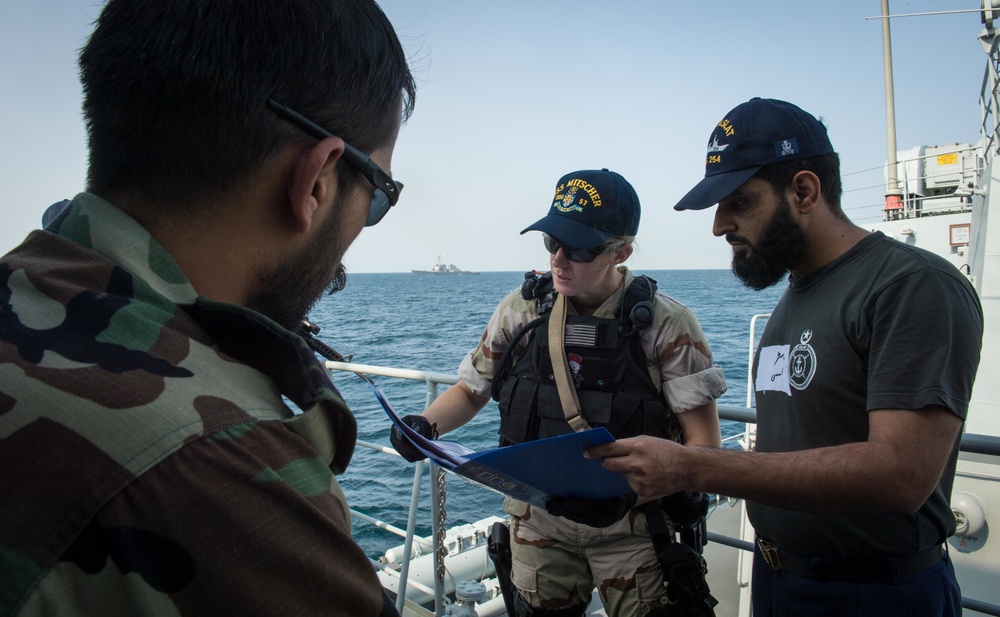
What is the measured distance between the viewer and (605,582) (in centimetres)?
254

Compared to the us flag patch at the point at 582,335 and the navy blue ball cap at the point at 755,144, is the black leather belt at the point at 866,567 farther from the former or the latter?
the navy blue ball cap at the point at 755,144

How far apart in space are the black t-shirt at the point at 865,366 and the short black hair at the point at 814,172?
7.8 inches

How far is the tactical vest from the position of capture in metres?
2.54

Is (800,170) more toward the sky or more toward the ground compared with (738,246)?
more toward the sky

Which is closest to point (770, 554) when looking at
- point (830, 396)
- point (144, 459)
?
point (830, 396)

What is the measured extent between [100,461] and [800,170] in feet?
7.33

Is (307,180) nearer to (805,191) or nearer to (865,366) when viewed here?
(865,366)

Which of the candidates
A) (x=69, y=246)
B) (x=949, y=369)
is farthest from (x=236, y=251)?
(x=949, y=369)

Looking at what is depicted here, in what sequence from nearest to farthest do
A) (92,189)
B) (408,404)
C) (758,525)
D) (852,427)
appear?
(92,189), (852,427), (758,525), (408,404)

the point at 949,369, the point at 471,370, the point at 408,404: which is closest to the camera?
the point at 949,369

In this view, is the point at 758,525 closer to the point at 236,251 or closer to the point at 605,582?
the point at 605,582

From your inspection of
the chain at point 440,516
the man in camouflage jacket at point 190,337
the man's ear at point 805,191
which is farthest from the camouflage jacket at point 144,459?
the chain at point 440,516

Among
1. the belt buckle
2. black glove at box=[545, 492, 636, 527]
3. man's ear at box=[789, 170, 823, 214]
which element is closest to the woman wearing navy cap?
the belt buckle

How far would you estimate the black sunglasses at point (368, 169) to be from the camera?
3.32ft
